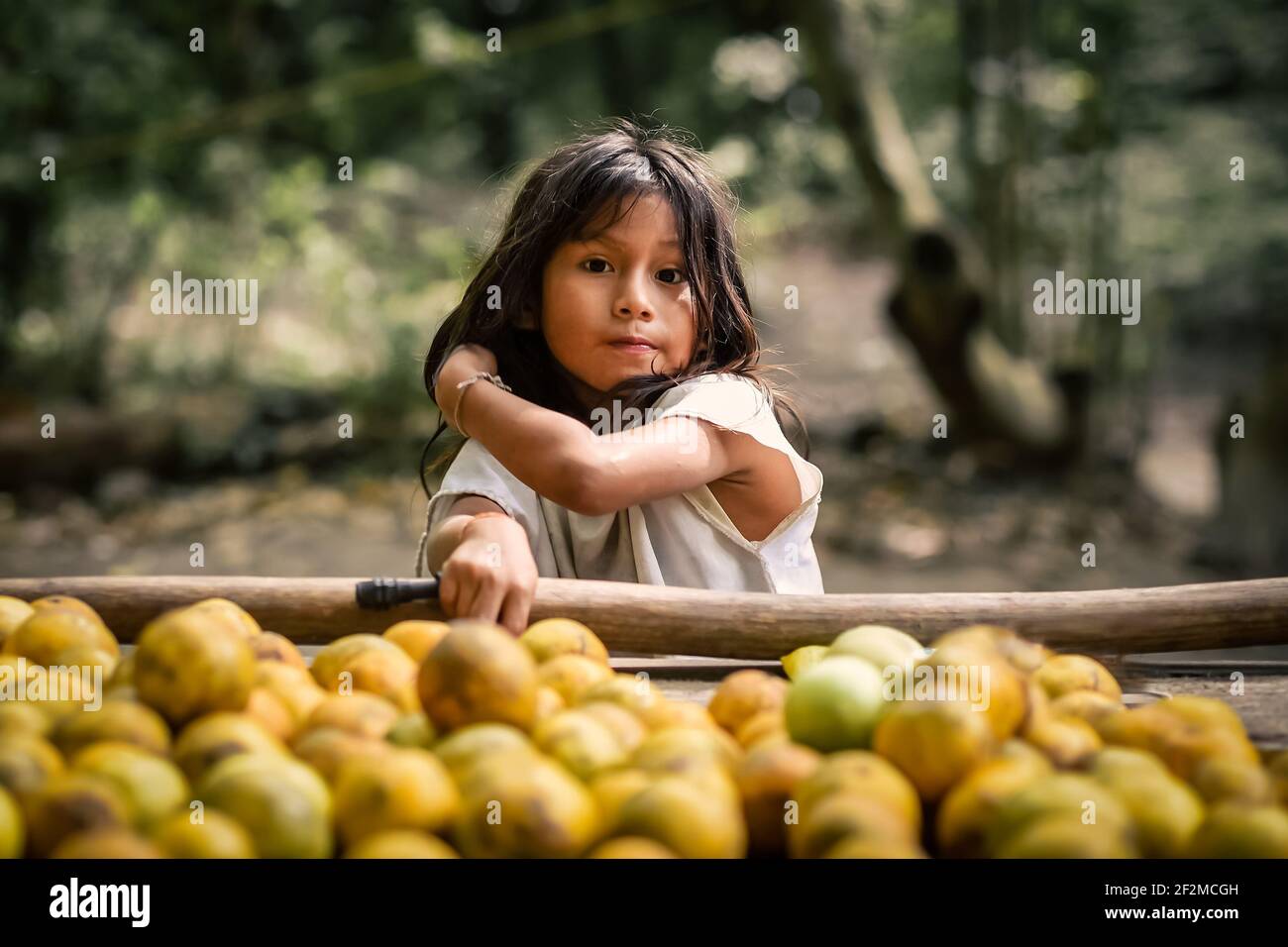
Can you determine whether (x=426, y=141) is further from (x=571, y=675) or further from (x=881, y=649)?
(x=881, y=649)

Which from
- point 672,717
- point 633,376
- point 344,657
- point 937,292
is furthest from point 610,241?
point 937,292

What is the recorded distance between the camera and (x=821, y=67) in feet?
24.3

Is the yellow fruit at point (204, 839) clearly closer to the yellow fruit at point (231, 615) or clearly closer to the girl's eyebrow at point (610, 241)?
the yellow fruit at point (231, 615)

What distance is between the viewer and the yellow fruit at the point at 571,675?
1.35 meters

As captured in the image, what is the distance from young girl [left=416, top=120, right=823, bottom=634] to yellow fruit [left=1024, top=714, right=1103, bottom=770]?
0.83 m

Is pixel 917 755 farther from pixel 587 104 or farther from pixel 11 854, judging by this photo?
pixel 587 104

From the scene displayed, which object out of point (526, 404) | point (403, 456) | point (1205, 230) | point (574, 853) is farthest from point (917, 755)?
point (1205, 230)

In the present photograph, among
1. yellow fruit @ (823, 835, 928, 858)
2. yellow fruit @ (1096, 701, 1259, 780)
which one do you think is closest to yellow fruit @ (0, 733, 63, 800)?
yellow fruit @ (823, 835, 928, 858)

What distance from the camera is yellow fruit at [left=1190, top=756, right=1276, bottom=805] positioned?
40.3 inches

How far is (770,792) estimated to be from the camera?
105 centimetres

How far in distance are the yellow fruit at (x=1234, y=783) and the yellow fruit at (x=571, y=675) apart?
607 mm

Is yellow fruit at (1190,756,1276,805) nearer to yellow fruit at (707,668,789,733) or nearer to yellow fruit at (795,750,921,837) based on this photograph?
yellow fruit at (795,750,921,837)

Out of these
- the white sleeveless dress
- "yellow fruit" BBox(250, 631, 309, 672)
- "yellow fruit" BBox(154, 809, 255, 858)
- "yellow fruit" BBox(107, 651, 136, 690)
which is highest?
the white sleeveless dress

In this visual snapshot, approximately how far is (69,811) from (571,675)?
55cm
